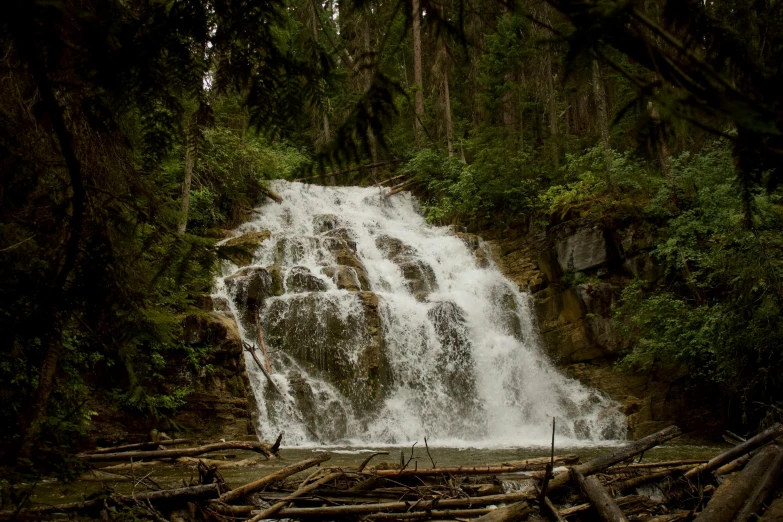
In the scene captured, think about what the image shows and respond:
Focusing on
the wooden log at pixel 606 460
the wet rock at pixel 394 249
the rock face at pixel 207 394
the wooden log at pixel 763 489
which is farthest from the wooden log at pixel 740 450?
the wet rock at pixel 394 249

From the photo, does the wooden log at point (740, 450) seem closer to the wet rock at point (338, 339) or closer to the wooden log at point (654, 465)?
the wooden log at point (654, 465)

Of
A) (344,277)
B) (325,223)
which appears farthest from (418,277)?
(325,223)

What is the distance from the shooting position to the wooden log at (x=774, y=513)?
11.2 feet

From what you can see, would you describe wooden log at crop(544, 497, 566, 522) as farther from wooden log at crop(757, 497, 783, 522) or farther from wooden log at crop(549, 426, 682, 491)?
wooden log at crop(757, 497, 783, 522)

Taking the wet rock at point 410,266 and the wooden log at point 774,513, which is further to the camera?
the wet rock at point 410,266

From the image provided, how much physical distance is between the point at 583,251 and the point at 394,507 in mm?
12981

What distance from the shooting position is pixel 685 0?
2.08 metres

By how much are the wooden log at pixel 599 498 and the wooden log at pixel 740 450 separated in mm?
1117

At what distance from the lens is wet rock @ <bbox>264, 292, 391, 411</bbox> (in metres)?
13.4

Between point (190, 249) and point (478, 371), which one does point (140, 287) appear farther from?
point (478, 371)

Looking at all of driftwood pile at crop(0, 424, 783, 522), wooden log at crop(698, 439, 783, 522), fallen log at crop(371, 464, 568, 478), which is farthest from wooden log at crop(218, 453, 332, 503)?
wooden log at crop(698, 439, 783, 522)

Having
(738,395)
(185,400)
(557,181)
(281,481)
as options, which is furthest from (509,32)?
(281,481)

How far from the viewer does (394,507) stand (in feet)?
13.8

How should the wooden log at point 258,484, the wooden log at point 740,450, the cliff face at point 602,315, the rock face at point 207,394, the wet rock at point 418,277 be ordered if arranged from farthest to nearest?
the wet rock at point 418,277
the cliff face at point 602,315
the rock face at point 207,394
the wooden log at point 740,450
the wooden log at point 258,484
